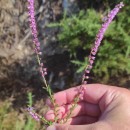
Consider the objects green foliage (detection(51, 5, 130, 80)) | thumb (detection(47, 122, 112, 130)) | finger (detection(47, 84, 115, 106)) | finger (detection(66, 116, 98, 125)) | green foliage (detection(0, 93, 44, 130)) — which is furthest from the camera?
green foliage (detection(0, 93, 44, 130))

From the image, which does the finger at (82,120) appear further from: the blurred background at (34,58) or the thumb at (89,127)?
the blurred background at (34,58)

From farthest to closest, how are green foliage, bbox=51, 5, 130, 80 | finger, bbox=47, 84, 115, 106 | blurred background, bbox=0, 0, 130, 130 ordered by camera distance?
blurred background, bbox=0, 0, 130, 130
green foliage, bbox=51, 5, 130, 80
finger, bbox=47, 84, 115, 106

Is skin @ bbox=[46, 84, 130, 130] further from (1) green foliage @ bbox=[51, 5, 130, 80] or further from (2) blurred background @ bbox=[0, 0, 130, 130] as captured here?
(2) blurred background @ bbox=[0, 0, 130, 130]


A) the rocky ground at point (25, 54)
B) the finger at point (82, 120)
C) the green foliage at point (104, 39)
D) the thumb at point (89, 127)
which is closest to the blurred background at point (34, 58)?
the rocky ground at point (25, 54)

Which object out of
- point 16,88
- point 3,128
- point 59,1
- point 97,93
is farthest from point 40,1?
point 97,93

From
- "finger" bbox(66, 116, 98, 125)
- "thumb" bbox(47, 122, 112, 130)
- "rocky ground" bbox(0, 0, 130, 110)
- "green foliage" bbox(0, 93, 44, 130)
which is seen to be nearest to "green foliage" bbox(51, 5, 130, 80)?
"rocky ground" bbox(0, 0, 130, 110)

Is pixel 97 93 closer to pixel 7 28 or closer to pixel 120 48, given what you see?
pixel 120 48

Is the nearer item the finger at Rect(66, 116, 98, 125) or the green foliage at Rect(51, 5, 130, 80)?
the finger at Rect(66, 116, 98, 125)
